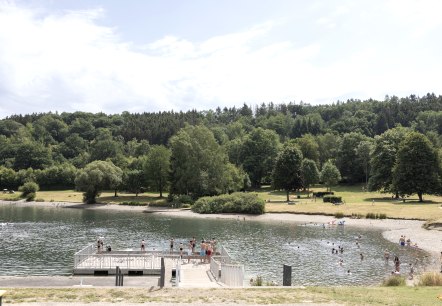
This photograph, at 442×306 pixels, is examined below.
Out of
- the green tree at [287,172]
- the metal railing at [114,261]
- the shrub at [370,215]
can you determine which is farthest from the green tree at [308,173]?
the metal railing at [114,261]

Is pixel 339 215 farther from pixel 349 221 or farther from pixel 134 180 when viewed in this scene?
pixel 134 180

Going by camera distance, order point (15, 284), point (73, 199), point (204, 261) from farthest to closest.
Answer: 1. point (73, 199)
2. point (204, 261)
3. point (15, 284)

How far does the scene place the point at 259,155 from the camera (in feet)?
461

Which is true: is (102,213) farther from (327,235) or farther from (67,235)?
(327,235)

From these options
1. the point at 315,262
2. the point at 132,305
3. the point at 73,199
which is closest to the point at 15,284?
the point at 132,305

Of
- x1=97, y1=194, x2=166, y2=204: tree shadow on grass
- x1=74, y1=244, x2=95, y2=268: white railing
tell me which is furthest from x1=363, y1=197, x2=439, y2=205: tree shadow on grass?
x1=74, y1=244, x2=95, y2=268: white railing

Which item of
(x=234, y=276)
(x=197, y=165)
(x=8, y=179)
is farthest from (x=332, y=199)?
(x=8, y=179)

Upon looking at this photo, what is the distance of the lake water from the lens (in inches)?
1694

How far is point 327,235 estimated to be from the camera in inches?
2589

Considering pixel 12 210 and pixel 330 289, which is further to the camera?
pixel 12 210

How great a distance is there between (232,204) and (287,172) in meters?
20.7

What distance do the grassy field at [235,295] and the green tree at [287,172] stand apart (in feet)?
273

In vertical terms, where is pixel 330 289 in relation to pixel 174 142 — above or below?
below

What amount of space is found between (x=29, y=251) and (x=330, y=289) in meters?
39.7
